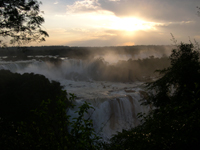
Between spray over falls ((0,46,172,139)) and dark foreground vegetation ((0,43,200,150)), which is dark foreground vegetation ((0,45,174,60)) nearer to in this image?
spray over falls ((0,46,172,139))

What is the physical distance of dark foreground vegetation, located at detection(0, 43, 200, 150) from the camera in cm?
299

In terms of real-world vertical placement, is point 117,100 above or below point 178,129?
below

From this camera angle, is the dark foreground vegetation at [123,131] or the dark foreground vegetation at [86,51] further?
the dark foreground vegetation at [86,51]

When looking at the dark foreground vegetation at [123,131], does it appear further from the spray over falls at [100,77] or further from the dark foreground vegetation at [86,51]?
the dark foreground vegetation at [86,51]

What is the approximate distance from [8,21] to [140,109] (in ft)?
50.1

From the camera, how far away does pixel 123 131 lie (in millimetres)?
Result: 4410

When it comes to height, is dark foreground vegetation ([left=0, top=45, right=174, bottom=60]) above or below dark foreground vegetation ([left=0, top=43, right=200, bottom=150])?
above

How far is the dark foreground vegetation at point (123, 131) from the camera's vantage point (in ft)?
9.82

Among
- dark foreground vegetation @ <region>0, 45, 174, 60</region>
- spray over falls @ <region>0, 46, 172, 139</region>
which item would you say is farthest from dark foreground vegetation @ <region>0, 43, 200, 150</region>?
dark foreground vegetation @ <region>0, 45, 174, 60</region>

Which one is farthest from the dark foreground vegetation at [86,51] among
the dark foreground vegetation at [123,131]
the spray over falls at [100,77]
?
the dark foreground vegetation at [123,131]

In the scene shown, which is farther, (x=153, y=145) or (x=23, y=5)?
(x=23, y=5)

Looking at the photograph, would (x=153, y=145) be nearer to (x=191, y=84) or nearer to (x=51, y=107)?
(x=191, y=84)

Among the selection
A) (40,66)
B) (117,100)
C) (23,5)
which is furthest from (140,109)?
(40,66)

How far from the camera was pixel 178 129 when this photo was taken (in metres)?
3.31
